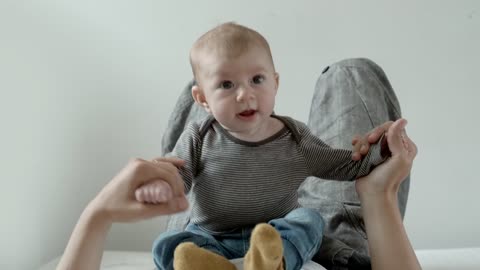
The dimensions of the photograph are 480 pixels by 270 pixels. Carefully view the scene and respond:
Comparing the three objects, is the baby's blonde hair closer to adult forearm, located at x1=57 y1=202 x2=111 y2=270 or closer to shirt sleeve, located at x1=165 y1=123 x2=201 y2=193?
shirt sleeve, located at x1=165 y1=123 x2=201 y2=193

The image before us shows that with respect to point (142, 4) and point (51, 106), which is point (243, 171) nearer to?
point (51, 106)

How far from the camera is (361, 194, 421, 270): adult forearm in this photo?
2.74 feet

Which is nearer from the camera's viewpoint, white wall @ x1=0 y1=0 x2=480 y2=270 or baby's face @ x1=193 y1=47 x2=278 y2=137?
baby's face @ x1=193 y1=47 x2=278 y2=137

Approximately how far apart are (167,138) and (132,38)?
475 millimetres

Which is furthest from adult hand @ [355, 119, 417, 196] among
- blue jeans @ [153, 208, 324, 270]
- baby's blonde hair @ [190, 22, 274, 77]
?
baby's blonde hair @ [190, 22, 274, 77]

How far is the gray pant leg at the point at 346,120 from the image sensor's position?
103 cm

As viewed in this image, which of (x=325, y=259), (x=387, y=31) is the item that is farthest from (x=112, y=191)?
(x=387, y=31)

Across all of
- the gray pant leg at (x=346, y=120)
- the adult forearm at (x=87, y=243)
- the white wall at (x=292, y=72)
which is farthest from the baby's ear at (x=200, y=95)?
the white wall at (x=292, y=72)

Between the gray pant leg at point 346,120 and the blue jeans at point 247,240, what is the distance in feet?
0.68

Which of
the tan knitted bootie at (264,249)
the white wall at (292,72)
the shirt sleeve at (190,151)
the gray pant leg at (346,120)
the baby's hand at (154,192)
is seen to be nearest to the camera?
the tan knitted bootie at (264,249)

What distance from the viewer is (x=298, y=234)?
29.3 inches

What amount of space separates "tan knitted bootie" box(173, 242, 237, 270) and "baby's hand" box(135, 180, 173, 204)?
8 centimetres

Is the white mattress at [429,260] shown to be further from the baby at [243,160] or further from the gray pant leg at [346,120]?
the baby at [243,160]

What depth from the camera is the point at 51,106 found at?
1410mm
